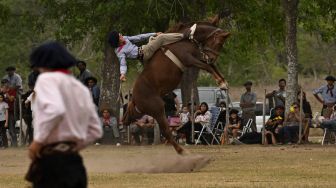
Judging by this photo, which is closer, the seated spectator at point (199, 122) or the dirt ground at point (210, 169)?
the dirt ground at point (210, 169)

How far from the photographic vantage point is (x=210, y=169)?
1742 cm

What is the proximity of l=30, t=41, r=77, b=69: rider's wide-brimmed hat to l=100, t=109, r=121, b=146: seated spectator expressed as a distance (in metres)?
19.5

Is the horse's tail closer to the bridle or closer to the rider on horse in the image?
the rider on horse

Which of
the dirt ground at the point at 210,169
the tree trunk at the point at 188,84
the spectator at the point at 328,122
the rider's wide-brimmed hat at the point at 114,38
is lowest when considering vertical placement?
the dirt ground at the point at 210,169

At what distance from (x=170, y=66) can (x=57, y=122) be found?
1182cm

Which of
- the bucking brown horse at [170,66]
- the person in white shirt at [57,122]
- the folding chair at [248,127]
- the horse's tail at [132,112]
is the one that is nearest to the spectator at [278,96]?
the folding chair at [248,127]

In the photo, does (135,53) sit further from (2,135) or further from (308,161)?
(2,135)

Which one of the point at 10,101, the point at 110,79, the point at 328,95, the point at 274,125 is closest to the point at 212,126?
the point at 274,125

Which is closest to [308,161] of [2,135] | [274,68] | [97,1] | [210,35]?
[210,35]

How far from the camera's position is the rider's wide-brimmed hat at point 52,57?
769cm

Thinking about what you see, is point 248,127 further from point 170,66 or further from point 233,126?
point 170,66

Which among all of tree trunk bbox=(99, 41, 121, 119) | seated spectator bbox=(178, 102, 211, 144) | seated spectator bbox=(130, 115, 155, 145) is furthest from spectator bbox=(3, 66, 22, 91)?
seated spectator bbox=(178, 102, 211, 144)

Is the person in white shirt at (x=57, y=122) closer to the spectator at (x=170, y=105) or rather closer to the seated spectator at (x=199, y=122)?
the seated spectator at (x=199, y=122)

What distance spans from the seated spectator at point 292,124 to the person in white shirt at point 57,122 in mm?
18108
